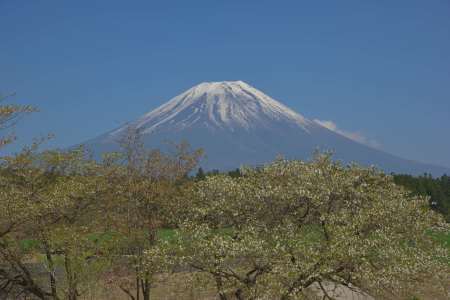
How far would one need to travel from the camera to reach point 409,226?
58.7 ft

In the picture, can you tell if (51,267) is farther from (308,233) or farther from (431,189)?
(431,189)

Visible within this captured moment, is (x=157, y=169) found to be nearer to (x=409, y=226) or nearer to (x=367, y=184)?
(x=367, y=184)

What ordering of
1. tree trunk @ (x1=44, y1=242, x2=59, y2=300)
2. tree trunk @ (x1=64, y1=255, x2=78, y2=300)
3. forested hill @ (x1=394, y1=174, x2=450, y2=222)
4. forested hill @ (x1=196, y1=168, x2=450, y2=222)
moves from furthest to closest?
forested hill @ (x1=394, y1=174, x2=450, y2=222), forested hill @ (x1=196, y1=168, x2=450, y2=222), tree trunk @ (x1=44, y1=242, x2=59, y2=300), tree trunk @ (x1=64, y1=255, x2=78, y2=300)

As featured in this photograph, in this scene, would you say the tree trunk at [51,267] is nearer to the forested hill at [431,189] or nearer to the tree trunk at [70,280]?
the tree trunk at [70,280]

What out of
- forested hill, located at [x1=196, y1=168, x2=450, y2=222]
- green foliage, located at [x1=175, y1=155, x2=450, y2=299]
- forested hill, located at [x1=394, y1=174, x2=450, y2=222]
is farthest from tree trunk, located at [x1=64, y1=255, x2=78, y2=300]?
forested hill, located at [x1=394, y1=174, x2=450, y2=222]

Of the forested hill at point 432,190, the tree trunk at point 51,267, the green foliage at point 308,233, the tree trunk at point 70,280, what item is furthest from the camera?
the forested hill at point 432,190

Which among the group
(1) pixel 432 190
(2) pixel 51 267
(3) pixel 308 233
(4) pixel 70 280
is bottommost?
(1) pixel 432 190

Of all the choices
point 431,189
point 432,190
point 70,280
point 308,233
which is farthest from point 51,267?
point 431,189

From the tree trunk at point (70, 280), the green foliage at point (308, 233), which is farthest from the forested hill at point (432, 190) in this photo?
the tree trunk at point (70, 280)

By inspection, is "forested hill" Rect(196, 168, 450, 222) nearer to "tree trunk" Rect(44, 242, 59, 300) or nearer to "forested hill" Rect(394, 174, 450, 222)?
"forested hill" Rect(394, 174, 450, 222)

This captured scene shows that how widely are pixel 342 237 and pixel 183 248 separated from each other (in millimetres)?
4514

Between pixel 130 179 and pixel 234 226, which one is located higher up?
pixel 130 179

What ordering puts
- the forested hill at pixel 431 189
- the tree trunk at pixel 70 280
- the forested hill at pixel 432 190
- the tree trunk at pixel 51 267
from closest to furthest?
the tree trunk at pixel 70 280
the tree trunk at pixel 51 267
the forested hill at pixel 431 189
the forested hill at pixel 432 190

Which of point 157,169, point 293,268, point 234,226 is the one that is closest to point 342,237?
point 293,268
